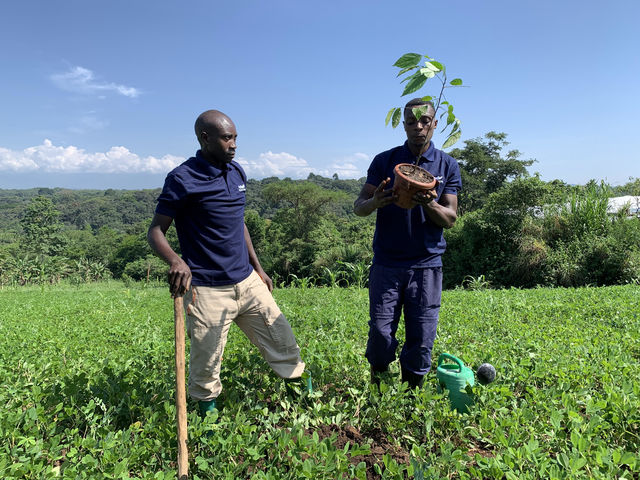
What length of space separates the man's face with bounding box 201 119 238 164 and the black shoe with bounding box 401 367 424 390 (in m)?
1.89

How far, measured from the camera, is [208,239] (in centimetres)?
253

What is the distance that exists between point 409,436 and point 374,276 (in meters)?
1.02

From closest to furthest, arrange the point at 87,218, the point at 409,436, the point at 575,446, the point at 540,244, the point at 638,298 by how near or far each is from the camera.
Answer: the point at 575,446 < the point at 409,436 < the point at 638,298 < the point at 540,244 < the point at 87,218

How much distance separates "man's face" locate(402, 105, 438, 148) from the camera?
8.83 ft

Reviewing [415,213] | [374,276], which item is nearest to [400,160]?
[415,213]

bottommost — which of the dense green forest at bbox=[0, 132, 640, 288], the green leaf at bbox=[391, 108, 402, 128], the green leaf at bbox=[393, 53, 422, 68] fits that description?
the dense green forest at bbox=[0, 132, 640, 288]

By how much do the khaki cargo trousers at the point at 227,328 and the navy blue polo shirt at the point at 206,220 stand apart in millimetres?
102

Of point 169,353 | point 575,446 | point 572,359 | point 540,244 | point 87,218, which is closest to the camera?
point 575,446

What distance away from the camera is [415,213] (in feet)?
9.13

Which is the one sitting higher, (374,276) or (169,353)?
(374,276)

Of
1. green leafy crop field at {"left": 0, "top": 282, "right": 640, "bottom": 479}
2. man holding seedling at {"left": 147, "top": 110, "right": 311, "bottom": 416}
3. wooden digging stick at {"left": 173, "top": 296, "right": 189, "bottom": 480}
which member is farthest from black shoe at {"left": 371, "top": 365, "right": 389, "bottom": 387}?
wooden digging stick at {"left": 173, "top": 296, "right": 189, "bottom": 480}

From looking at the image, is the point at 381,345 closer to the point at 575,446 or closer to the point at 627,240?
the point at 575,446

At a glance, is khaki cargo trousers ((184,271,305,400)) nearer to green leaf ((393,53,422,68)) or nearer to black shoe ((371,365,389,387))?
black shoe ((371,365,389,387))

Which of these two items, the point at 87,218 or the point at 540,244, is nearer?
the point at 540,244
